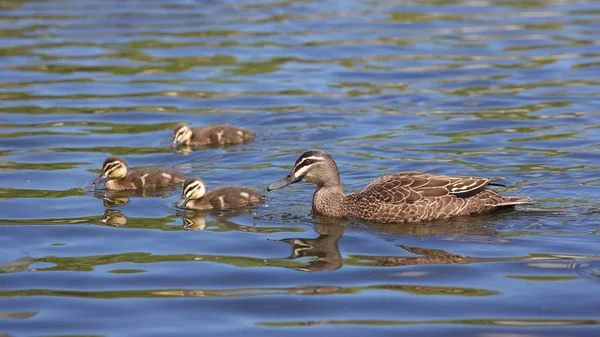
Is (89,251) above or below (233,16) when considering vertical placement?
below

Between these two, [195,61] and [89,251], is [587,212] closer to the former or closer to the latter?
[89,251]

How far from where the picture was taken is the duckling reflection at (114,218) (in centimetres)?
1041

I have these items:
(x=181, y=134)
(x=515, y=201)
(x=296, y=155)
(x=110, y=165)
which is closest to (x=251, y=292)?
(x=515, y=201)

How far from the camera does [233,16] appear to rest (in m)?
22.4

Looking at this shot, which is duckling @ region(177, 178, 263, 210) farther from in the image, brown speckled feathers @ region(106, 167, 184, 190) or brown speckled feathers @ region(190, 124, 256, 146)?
brown speckled feathers @ region(190, 124, 256, 146)

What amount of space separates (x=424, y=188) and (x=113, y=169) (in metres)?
3.46

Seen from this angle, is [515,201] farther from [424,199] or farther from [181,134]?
[181,134]

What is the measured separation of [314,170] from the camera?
10750 mm

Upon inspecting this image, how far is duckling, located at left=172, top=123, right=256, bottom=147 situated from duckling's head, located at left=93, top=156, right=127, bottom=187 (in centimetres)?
179

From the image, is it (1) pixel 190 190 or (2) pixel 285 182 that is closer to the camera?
(2) pixel 285 182

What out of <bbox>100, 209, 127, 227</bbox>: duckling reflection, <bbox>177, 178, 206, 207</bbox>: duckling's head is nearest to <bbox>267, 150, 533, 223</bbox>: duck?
<bbox>177, 178, 206, 207</bbox>: duckling's head

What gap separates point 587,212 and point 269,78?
823cm

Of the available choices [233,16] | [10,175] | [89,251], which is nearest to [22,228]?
[89,251]

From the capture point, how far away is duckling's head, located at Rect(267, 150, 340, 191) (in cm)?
1069
